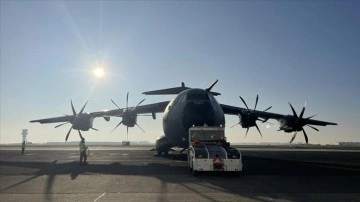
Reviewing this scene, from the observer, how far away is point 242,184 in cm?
1456

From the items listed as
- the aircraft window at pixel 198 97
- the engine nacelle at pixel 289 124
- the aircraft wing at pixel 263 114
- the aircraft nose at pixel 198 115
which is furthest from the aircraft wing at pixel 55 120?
the engine nacelle at pixel 289 124

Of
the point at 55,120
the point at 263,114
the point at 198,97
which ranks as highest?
the point at 55,120

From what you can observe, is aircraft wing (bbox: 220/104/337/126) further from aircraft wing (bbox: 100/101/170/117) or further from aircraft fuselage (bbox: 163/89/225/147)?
aircraft fuselage (bbox: 163/89/225/147)

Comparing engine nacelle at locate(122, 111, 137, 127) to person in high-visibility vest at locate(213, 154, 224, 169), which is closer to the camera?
person in high-visibility vest at locate(213, 154, 224, 169)

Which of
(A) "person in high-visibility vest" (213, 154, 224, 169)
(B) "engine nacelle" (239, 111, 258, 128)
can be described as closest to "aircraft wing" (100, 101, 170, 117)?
(B) "engine nacelle" (239, 111, 258, 128)

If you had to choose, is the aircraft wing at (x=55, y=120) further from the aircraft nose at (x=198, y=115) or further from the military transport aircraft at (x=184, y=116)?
the aircraft nose at (x=198, y=115)

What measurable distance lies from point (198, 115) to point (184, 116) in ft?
3.90

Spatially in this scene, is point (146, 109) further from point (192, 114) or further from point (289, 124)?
point (192, 114)

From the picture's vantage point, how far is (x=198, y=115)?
2422 centimetres

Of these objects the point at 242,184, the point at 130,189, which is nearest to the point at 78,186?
the point at 130,189

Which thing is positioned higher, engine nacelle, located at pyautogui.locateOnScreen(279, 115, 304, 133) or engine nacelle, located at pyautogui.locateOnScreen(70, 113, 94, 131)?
engine nacelle, located at pyautogui.locateOnScreen(70, 113, 94, 131)

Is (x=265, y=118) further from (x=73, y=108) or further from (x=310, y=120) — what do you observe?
(x=73, y=108)

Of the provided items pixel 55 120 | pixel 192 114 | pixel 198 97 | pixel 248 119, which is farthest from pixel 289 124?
pixel 55 120

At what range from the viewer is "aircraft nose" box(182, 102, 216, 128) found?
24031 millimetres
